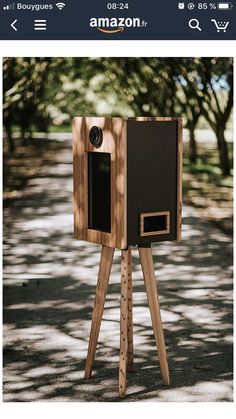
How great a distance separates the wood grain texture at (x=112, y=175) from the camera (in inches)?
162

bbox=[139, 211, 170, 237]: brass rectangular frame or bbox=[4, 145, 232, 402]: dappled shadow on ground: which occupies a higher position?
bbox=[139, 211, 170, 237]: brass rectangular frame

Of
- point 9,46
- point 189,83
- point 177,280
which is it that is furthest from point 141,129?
point 189,83

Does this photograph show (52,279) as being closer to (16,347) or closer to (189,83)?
(16,347)

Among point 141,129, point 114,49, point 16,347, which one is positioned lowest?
point 16,347

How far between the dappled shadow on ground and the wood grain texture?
3.12 feet
